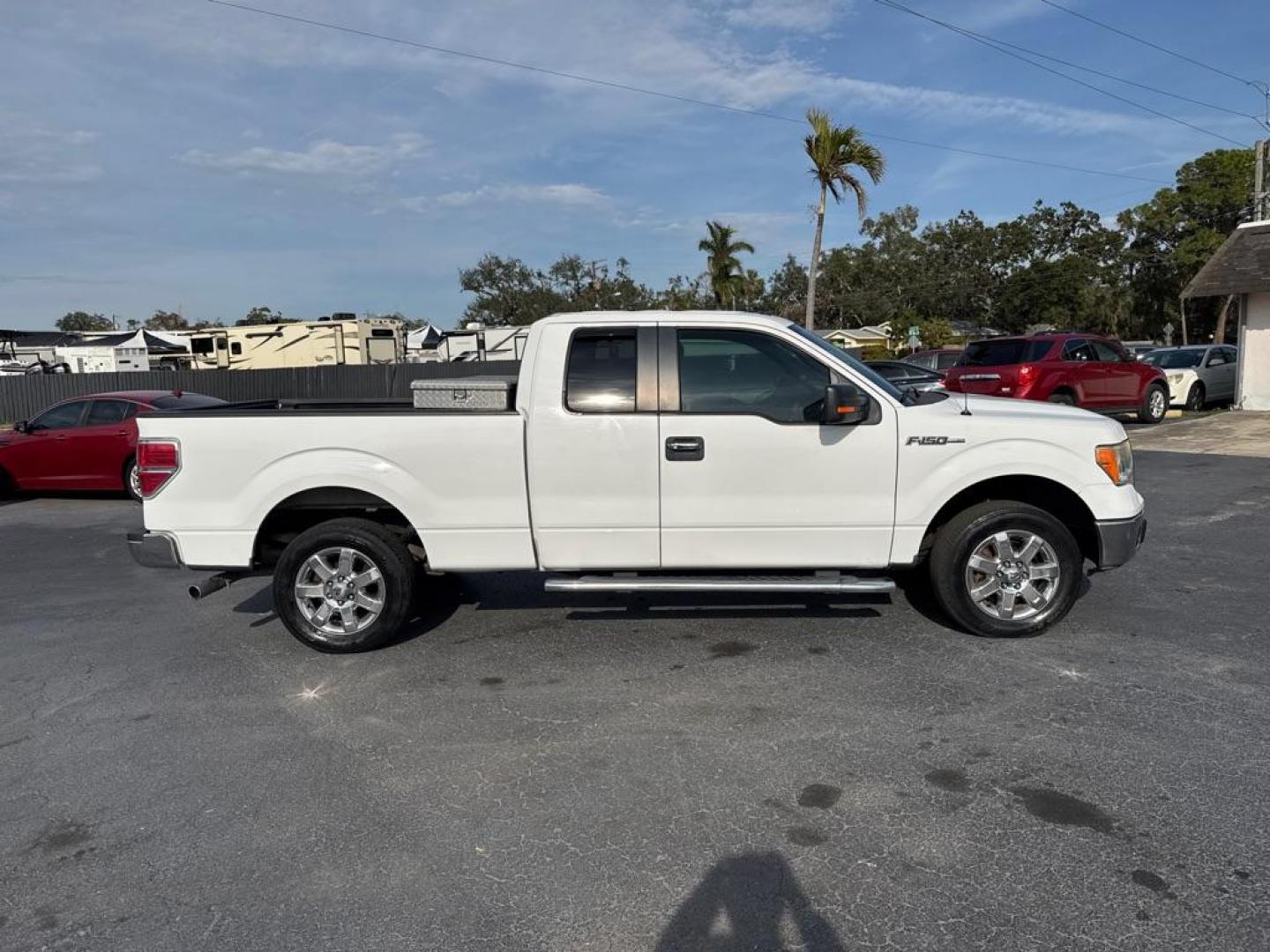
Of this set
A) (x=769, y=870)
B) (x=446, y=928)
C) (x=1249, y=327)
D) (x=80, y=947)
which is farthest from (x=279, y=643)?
(x=1249, y=327)

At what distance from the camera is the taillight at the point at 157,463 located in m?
5.02

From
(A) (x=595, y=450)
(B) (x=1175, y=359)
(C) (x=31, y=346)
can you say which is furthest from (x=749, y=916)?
(C) (x=31, y=346)

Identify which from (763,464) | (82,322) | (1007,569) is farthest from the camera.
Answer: (82,322)

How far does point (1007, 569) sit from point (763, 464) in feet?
5.14

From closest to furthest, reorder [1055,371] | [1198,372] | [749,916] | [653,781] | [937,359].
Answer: [749,916] → [653,781] → [1055,371] → [1198,372] → [937,359]

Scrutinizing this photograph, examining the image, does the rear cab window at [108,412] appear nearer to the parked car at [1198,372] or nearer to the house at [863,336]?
the parked car at [1198,372]

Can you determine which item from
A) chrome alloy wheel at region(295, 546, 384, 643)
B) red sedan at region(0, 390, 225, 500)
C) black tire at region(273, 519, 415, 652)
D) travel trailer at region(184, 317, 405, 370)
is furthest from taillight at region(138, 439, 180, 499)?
travel trailer at region(184, 317, 405, 370)

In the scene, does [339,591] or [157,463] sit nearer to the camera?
[157,463]

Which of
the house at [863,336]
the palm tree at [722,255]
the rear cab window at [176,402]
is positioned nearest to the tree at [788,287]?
the house at [863,336]

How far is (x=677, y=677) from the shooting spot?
4691 millimetres

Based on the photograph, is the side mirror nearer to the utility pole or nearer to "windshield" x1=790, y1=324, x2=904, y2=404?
"windshield" x1=790, y1=324, x2=904, y2=404

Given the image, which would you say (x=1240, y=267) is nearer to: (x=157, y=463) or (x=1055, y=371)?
(x=1055, y=371)

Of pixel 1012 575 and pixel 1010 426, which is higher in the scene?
pixel 1010 426

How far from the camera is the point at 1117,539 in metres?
4.98
